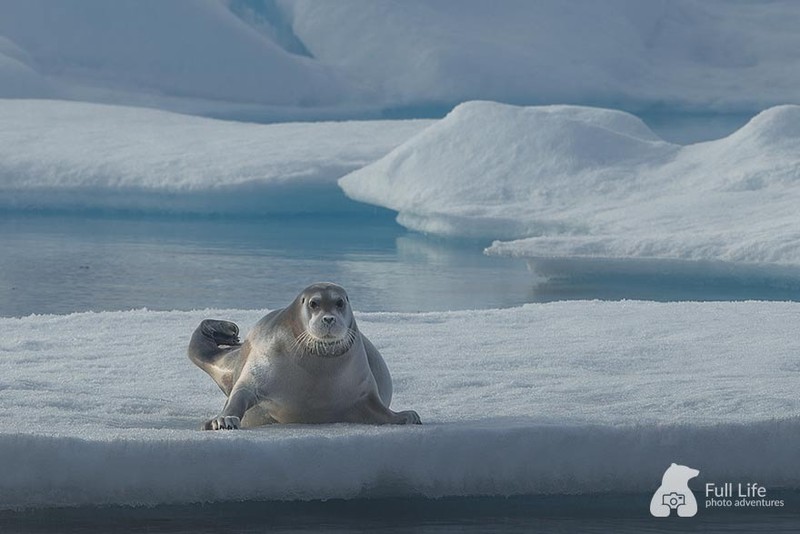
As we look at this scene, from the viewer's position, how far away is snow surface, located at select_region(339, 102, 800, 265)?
27.8 feet

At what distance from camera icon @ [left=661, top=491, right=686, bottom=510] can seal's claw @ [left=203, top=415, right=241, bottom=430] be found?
0.99 m

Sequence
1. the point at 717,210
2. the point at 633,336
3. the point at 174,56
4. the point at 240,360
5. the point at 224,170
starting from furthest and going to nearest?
1. the point at 174,56
2. the point at 224,170
3. the point at 717,210
4. the point at 633,336
5. the point at 240,360

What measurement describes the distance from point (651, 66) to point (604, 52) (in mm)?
983

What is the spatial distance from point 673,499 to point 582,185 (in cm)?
704

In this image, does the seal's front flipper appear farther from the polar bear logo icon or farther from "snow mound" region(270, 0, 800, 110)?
"snow mound" region(270, 0, 800, 110)

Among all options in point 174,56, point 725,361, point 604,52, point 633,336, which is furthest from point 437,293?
point 604,52

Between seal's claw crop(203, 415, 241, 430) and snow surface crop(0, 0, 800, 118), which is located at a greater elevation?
snow surface crop(0, 0, 800, 118)

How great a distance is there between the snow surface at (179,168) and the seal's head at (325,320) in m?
8.13

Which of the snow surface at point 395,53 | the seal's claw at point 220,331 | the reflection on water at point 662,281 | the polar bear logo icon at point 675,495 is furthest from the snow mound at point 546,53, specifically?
the polar bear logo icon at point 675,495

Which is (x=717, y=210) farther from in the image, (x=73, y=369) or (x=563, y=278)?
(x=73, y=369)

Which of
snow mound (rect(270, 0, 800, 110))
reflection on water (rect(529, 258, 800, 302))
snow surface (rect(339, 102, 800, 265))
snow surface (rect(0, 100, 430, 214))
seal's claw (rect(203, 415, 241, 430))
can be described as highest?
snow mound (rect(270, 0, 800, 110))

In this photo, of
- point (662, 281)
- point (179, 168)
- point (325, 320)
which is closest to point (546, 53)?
point (179, 168)

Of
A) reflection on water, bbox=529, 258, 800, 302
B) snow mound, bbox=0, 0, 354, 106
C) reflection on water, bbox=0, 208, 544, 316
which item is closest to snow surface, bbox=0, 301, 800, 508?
reflection on water, bbox=0, 208, 544, 316

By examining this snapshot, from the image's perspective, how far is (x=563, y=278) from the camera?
8.73 m
